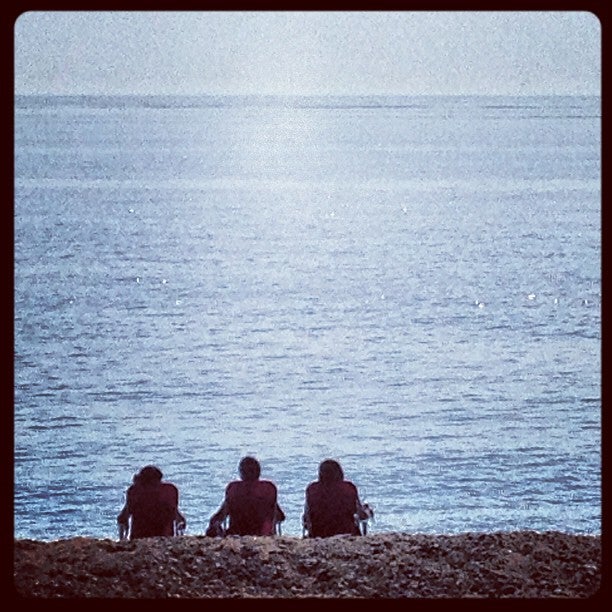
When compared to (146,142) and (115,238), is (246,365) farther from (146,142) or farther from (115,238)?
(146,142)

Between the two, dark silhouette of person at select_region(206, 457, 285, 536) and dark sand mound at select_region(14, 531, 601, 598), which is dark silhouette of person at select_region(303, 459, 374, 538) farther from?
dark sand mound at select_region(14, 531, 601, 598)

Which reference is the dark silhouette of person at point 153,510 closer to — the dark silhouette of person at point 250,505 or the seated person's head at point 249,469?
the dark silhouette of person at point 250,505

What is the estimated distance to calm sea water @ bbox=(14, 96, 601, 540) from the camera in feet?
45.2

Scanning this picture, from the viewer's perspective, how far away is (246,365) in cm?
2180

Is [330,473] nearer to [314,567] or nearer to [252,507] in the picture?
[252,507]

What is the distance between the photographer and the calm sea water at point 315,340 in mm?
13789

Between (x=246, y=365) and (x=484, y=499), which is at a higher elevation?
(x=246, y=365)

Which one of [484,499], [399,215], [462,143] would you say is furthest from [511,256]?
[462,143]

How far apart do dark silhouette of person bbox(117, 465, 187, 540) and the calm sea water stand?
395cm

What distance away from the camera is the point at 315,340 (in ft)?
80.4

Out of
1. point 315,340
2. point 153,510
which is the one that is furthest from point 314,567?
point 315,340

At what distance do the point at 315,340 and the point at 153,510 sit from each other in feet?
56.8

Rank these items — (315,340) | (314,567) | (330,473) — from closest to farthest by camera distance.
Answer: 1. (314,567)
2. (330,473)
3. (315,340)

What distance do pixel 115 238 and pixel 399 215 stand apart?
34.2ft
